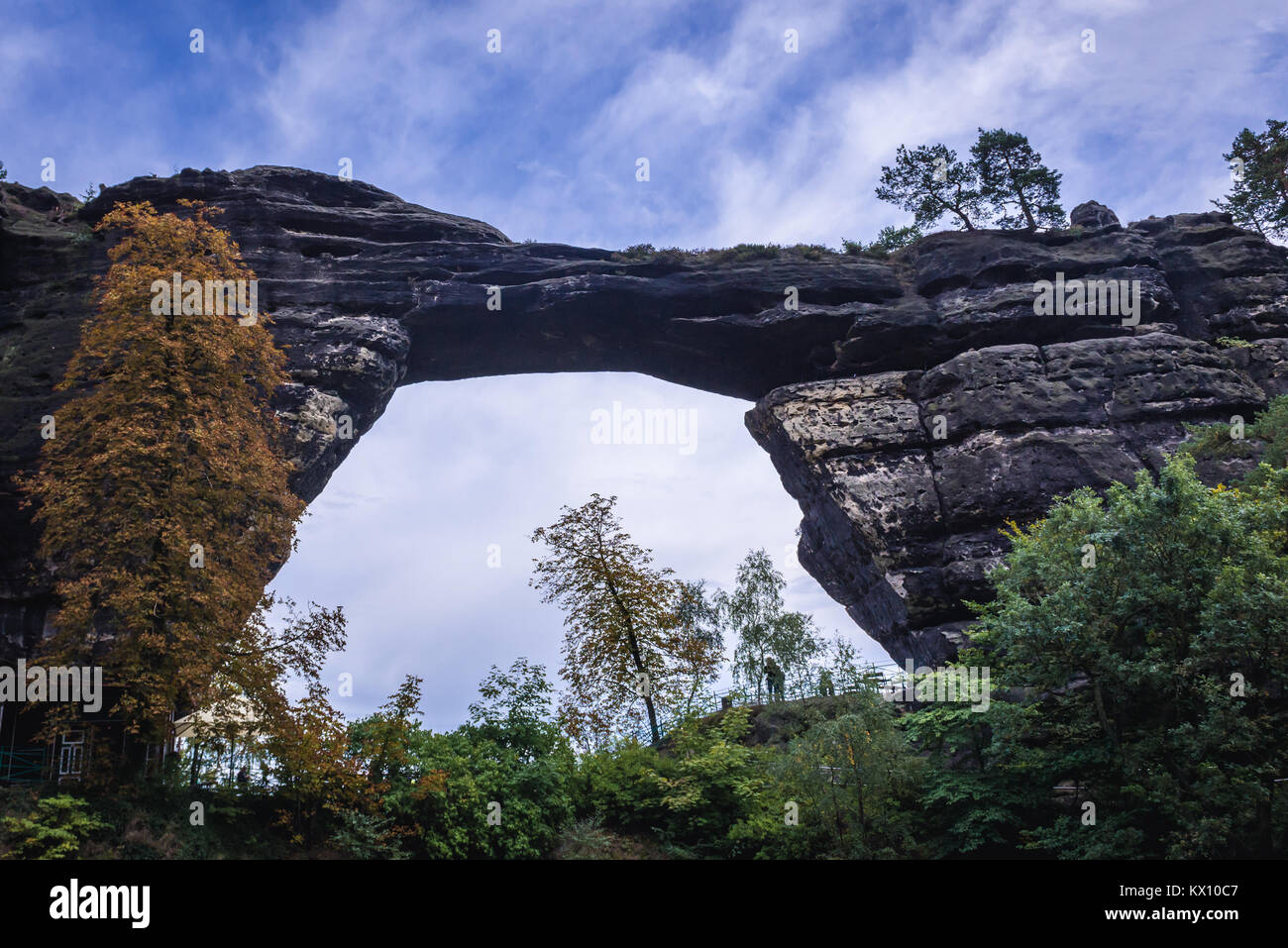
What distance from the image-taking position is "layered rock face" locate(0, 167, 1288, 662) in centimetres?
2603

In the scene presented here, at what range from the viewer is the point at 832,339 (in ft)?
102

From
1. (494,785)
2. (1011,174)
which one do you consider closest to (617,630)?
(494,785)

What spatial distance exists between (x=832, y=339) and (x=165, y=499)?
2315 cm

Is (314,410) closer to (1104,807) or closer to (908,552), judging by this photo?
(908,552)

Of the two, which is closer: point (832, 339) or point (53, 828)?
point (53, 828)

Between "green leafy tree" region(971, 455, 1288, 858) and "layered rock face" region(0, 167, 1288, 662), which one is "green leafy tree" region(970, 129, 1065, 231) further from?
"green leafy tree" region(971, 455, 1288, 858)

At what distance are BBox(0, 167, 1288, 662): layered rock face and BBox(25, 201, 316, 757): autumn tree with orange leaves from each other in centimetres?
732

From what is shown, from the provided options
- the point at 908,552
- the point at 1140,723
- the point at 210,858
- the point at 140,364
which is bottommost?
the point at 210,858

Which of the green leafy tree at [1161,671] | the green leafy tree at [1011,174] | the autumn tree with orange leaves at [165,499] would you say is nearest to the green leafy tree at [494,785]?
the autumn tree with orange leaves at [165,499]

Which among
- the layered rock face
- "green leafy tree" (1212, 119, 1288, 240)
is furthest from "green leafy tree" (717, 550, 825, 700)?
"green leafy tree" (1212, 119, 1288, 240)

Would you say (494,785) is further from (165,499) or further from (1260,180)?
(1260,180)
